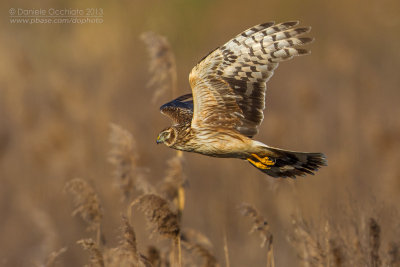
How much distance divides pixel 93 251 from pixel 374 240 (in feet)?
5.96

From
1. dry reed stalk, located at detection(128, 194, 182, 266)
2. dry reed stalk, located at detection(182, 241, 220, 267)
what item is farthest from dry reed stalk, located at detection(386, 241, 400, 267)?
dry reed stalk, located at detection(128, 194, 182, 266)

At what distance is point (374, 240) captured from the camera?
4949 mm

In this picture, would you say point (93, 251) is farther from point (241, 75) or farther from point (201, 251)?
point (241, 75)

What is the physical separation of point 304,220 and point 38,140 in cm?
590

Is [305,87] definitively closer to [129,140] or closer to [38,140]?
[38,140]

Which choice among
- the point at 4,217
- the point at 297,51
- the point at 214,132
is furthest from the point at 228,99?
the point at 4,217

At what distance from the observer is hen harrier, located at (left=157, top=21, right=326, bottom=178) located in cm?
569

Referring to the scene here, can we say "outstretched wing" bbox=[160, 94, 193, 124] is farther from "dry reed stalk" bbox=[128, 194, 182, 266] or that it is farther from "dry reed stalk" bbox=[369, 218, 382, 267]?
"dry reed stalk" bbox=[369, 218, 382, 267]

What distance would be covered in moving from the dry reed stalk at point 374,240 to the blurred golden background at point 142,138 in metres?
0.37

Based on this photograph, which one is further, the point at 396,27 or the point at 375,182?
the point at 396,27

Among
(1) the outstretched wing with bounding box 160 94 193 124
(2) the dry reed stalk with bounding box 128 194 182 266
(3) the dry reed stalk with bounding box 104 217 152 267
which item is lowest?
(3) the dry reed stalk with bounding box 104 217 152 267

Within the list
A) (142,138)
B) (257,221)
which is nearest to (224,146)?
(257,221)

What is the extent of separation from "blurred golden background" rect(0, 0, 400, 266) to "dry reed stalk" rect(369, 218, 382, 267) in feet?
1.21

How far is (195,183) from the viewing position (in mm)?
9750
